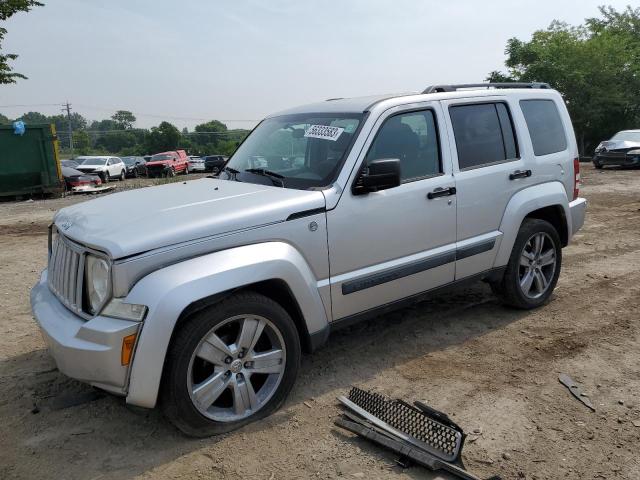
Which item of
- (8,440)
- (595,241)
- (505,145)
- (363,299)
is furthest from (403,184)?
(595,241)

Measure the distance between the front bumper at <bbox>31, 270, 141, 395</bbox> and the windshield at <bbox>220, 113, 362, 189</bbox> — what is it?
1.51 metres

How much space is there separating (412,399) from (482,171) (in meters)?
1.94

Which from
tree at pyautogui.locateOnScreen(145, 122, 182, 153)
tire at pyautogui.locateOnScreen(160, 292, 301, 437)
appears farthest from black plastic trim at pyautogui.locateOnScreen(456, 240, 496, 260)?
tree at pyautogui.locateOnScreen(145, 122, 182, 153)

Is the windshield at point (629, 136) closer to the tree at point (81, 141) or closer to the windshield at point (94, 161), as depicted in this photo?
the windshield at point (94, 161)

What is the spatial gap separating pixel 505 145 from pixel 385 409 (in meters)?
2.57

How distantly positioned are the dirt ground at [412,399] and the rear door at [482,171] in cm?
74

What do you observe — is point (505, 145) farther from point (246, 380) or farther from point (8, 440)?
point (8, 440)

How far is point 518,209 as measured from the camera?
4.64m

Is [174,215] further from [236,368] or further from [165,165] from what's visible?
[165,165]

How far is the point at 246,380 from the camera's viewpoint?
3.20 m

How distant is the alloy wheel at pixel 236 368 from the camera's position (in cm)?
305

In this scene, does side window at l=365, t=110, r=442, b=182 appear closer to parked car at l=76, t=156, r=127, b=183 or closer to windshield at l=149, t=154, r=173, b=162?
parked car at l=76, t=156, r=127, b=183

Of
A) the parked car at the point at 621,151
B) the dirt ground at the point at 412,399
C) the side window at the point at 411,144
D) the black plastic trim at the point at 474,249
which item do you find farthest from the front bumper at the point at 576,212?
the parked car at the point at 621,151

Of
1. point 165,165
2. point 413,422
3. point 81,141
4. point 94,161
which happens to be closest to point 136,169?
point 165,165
